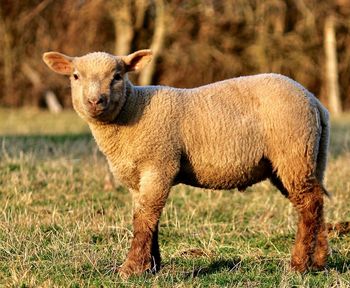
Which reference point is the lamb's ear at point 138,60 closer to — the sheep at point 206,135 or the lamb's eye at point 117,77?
the sheep at point 206,135

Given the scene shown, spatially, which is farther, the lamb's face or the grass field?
the lamb's face

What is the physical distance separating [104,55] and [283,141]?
162 cm

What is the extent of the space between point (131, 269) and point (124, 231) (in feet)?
5.42

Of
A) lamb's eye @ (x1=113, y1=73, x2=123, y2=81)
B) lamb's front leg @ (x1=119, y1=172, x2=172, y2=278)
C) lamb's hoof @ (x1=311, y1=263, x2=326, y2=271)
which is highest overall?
lamb's eye @ (x1=113, y1=73, x2=123, y2=81)

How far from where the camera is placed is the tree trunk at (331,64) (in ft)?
97.5

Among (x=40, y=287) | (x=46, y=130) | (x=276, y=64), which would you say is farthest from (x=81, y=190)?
(x=276, y=64)

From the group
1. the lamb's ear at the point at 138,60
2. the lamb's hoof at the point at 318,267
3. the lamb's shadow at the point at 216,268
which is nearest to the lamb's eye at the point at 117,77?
the lamb's ear at the point at 138,60

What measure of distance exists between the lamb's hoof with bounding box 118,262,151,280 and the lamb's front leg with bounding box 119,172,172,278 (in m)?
0.03

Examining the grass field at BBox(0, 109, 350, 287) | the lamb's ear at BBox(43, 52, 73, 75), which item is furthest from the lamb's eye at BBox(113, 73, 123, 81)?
the grass field at BBox(0, 109, 350, 287)

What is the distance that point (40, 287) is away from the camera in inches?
209

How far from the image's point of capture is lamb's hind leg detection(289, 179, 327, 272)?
6.29 metres

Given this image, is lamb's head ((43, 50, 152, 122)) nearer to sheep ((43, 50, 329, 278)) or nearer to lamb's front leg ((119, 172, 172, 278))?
sheep ((43, 50, 329, 278))

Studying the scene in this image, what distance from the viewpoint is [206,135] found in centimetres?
646

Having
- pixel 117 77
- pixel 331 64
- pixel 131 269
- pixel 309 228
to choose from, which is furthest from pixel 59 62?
pixel 331 64
